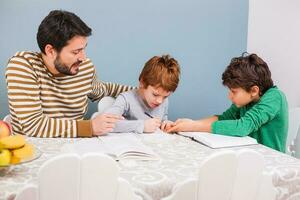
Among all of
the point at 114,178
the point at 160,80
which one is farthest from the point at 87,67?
the point at 114,178

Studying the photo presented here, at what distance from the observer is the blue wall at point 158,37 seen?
1668mm

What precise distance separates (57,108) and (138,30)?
1.98ft

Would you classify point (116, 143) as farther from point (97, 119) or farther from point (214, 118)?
point (214, 118)

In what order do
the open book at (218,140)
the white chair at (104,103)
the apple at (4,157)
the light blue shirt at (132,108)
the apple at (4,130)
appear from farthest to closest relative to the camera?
the white chair at (104,103) → the light blue shirt at (132,108) → the open book at (218,140) → the apple at (4,130) → the apple at (4,157)

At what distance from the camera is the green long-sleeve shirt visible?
1396mm

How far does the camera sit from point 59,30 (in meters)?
1.33

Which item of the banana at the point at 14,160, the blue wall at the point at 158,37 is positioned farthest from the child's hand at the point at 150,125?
the banana at the point at 14,160

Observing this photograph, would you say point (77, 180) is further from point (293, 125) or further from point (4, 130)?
point (293, 125)

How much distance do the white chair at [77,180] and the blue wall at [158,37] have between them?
102 cm

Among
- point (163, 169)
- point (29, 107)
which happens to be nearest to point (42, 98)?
point (29, 107)

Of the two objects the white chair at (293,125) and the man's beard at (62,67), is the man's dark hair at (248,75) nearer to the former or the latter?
the white chair at (293,125)

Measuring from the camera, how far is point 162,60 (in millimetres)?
1502

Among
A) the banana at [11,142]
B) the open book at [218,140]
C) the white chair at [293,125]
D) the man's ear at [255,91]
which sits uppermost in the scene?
the man's ear at [255,91]

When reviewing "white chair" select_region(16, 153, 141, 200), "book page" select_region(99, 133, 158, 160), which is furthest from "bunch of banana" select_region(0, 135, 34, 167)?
"book page" select_region(99, 133, 158, 160)
